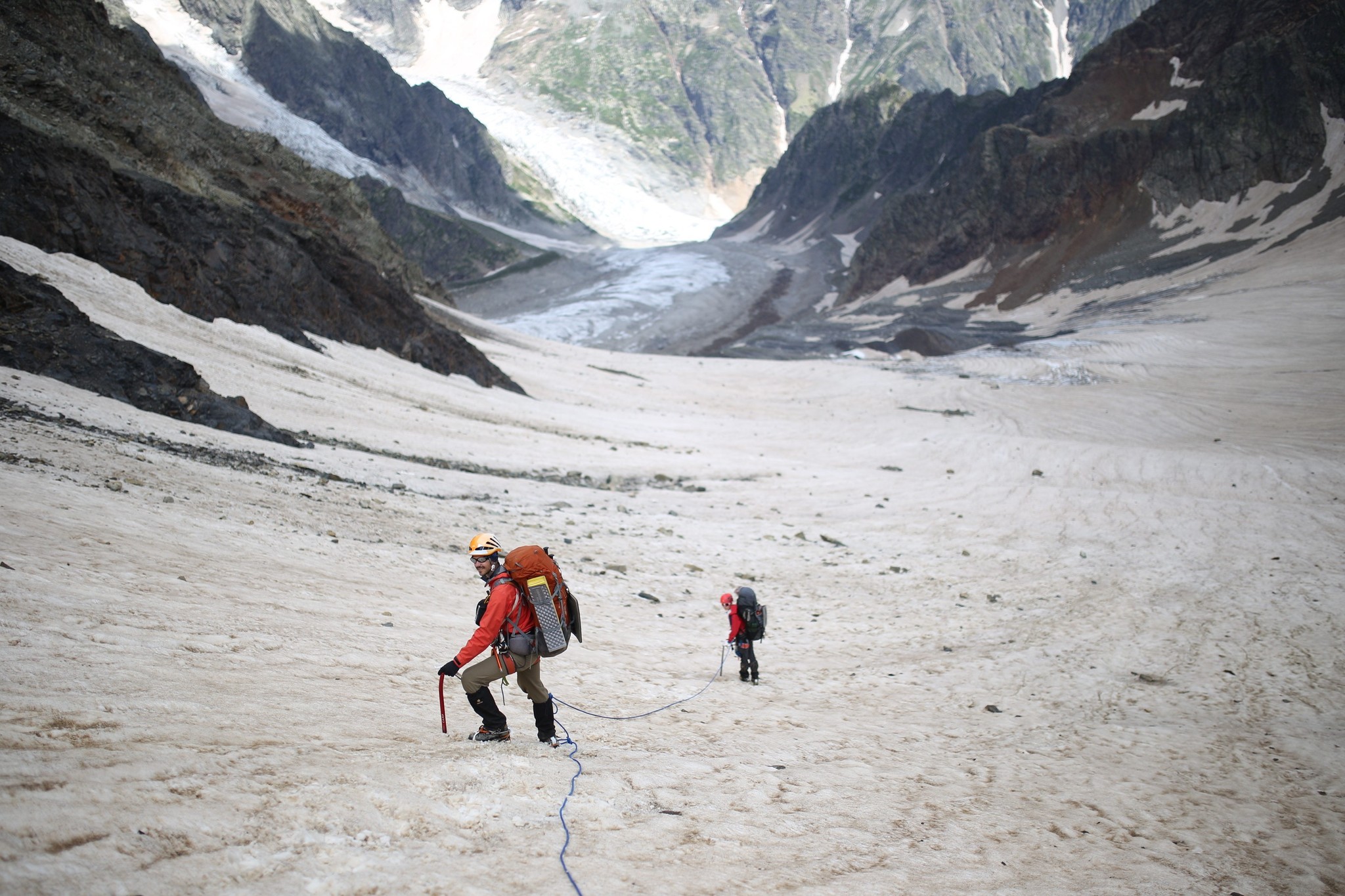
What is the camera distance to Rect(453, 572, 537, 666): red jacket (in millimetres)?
5391

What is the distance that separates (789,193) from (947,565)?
17518 cm

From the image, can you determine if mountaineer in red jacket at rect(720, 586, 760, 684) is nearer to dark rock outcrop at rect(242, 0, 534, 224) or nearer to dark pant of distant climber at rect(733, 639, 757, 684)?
dark pant of distant climber at rect(733, 639, 757, 684)

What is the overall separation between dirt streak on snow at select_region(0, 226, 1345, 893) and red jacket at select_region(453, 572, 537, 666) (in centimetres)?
67

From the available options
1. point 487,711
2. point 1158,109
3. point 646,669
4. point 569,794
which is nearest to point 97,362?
point 646,669

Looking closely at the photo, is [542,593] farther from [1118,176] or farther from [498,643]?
[1118,176]

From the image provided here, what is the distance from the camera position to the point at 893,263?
105 m

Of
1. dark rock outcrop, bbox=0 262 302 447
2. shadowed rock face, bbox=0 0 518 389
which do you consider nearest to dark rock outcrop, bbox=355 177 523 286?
shadowed rock face, bbox=0 0 518 389

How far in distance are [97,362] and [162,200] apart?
547 inches

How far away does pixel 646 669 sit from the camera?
28.1 feet

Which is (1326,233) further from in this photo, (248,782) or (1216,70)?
(248,782)

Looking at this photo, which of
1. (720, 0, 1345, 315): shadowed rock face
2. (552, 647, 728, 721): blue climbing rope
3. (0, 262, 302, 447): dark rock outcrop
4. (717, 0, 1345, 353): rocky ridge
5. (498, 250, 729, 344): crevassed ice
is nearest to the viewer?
(552, 647, 728, 721): blue climbing rope

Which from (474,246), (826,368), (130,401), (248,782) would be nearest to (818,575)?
(248,782)

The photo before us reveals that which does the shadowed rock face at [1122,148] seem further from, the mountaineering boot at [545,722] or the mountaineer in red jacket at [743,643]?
the mountaineering boot at [545,722]

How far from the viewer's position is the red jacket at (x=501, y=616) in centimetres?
539
